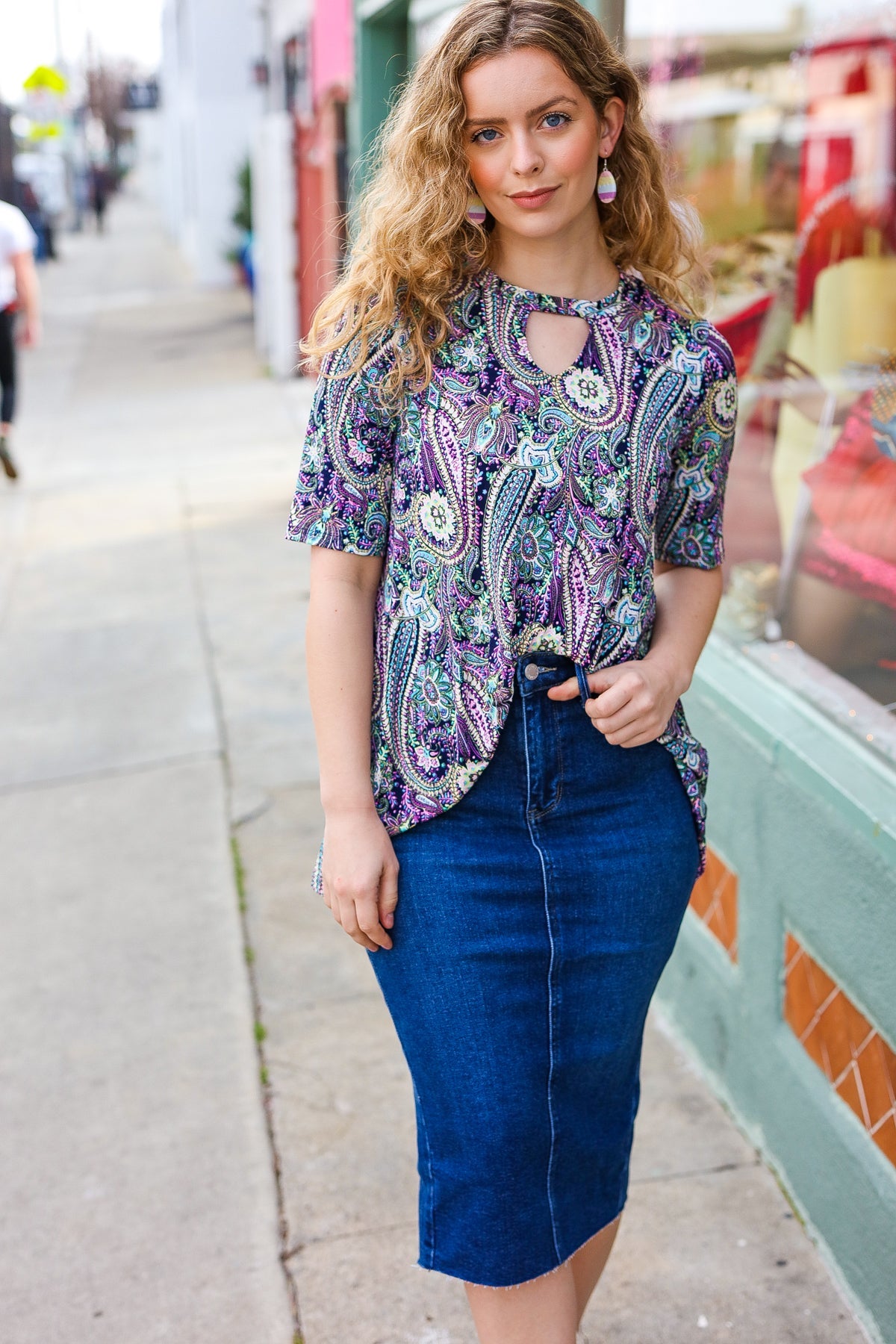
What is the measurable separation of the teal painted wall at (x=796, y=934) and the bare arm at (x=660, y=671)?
1.98 feet

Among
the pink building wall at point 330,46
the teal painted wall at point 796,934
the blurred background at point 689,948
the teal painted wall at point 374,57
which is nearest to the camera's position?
the teal painted wall at point 796,934

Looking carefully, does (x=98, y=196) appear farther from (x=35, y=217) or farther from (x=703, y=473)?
(x=703, y=473)

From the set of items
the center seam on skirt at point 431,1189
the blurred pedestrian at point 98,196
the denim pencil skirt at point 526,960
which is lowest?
the blurred pedestrian at point 98,196

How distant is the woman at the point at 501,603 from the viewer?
5.27 ft

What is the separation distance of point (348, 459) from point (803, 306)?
1610 mm

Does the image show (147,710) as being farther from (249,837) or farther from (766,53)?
(766,53)

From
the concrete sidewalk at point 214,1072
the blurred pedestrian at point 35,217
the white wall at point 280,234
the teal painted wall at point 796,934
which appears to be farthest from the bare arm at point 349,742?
the blurred pedestrian at point 35,217

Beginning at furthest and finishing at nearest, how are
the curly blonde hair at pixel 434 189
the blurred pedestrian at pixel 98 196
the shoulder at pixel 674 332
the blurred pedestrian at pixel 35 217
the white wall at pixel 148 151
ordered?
the white wall at pixel 148 151, the blurred pedestrian at pixel 98 196, the blurred pedestrian at pixel 35 217, the shoulder at pixel 674 332, the curly blonde hair at pixel 434 189

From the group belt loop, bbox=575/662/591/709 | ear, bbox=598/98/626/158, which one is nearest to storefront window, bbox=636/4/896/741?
ear, bbox=598/98/626/158

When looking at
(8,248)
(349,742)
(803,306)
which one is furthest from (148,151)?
(349,742)

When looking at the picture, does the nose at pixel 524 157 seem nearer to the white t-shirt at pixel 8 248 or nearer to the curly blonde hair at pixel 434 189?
the curly blonde hair at pixel 434 189

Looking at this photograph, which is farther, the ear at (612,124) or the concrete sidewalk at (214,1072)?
the concrete sidewalk at (214,1072)

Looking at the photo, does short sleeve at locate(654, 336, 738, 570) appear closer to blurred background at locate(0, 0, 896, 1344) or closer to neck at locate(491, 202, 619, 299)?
neck at locate(491, 202, 619, 299)

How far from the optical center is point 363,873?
5.38 feet
